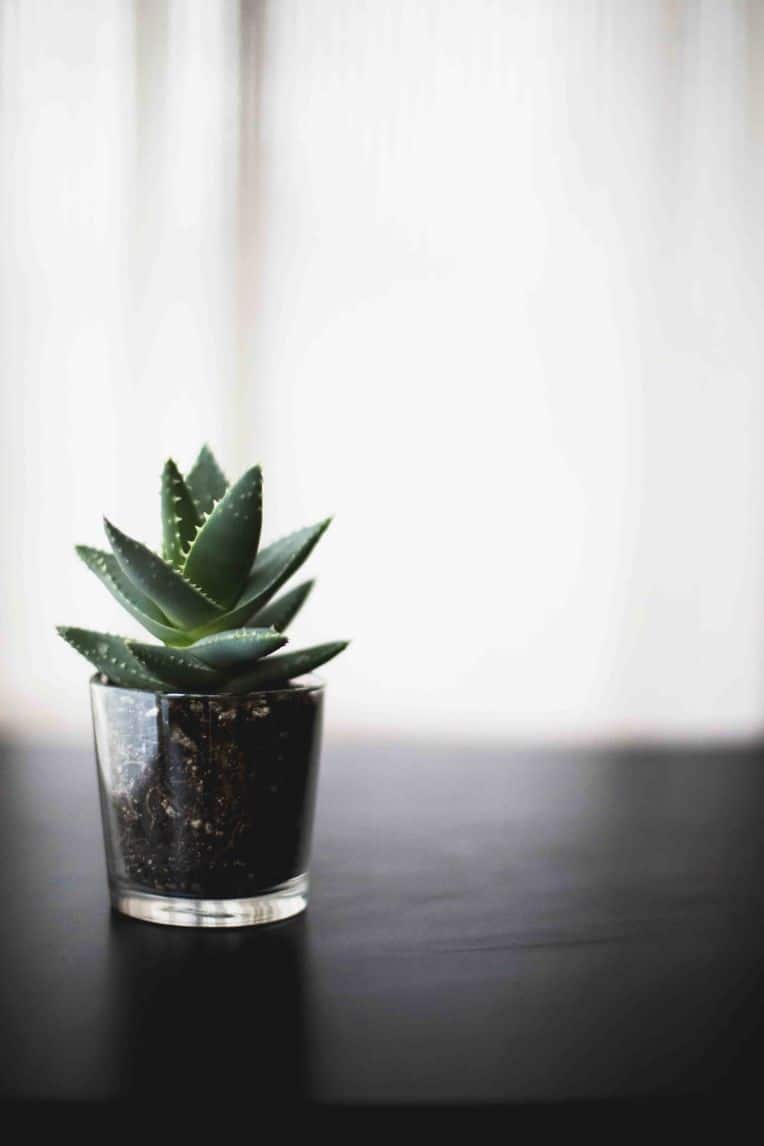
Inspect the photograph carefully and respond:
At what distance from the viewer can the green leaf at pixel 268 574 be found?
0.72 meters

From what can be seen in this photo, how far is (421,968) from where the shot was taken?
0.66 m

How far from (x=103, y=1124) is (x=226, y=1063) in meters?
0.07

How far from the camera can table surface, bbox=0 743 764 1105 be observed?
0.52 metres

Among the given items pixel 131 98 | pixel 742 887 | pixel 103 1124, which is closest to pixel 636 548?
pixel 131 98

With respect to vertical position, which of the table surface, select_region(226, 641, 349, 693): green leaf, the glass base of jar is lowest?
the table surface

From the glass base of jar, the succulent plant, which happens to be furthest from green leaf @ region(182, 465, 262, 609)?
the glass base of jar

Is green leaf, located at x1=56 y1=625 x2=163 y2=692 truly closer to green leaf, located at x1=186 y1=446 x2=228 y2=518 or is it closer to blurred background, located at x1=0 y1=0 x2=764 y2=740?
green leaf, located at x1=186 y1=446 x2=228 y2=518

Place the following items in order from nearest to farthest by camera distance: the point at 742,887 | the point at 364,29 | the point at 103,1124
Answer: the point at 103,1124 → the point at 742,887 → the point at 364,29

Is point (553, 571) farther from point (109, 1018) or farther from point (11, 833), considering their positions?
point (109, 1018)

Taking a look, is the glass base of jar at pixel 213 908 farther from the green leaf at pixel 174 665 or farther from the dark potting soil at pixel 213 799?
the green leaf at pixel 174 665

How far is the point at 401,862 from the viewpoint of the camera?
89 cm

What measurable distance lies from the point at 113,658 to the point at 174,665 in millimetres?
51

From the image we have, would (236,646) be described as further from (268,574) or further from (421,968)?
(421,968)

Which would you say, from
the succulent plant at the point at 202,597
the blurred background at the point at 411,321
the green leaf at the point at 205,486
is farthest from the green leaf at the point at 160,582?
the blurred background at the point at 411,321
